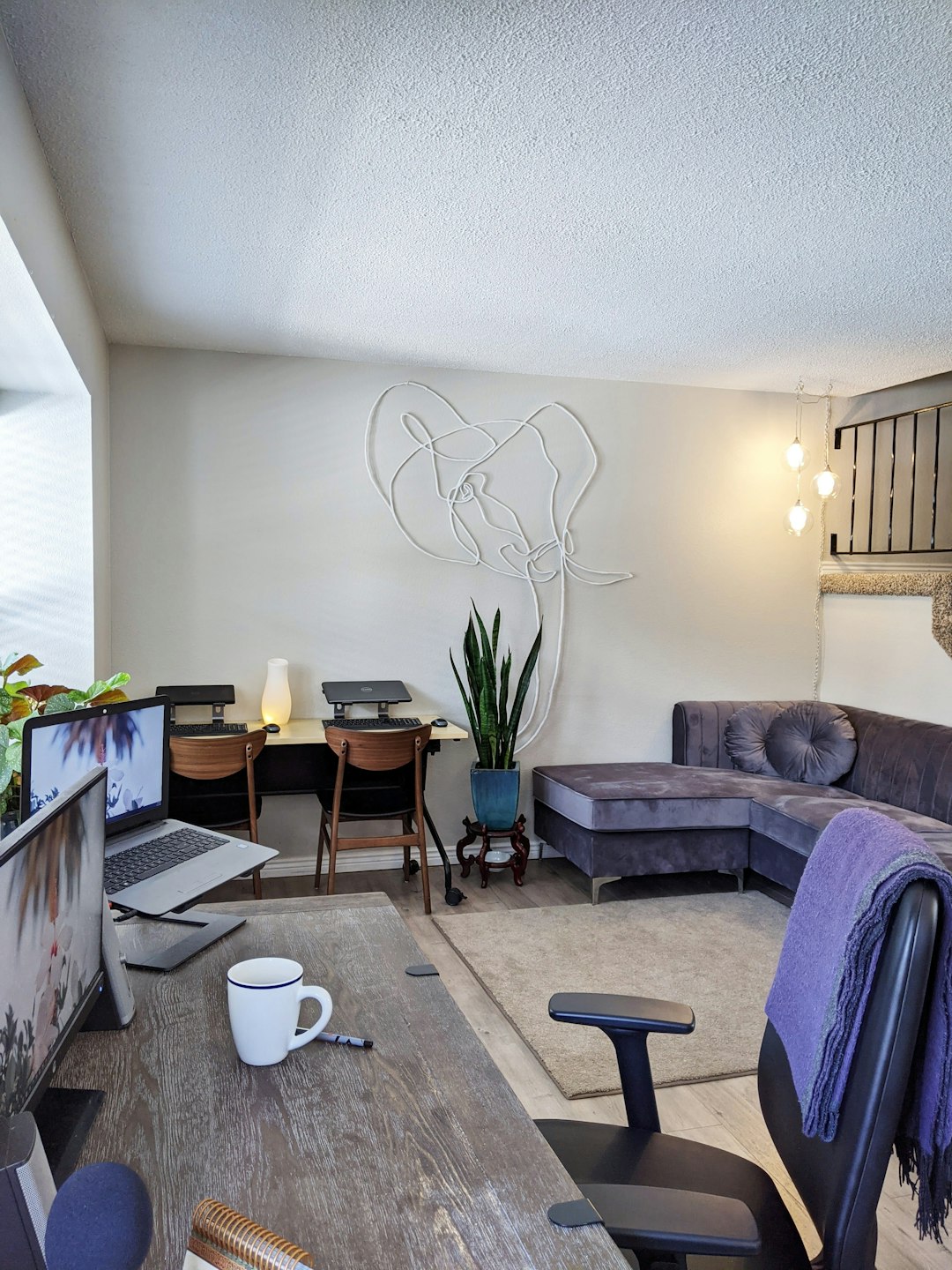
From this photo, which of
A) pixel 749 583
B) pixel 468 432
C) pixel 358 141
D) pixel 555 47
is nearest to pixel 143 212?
pixel 358 141

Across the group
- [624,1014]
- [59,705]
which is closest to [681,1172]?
[624,1014]

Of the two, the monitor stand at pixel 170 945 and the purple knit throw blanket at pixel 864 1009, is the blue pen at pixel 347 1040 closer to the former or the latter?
the monitor stand at pixel 170 945

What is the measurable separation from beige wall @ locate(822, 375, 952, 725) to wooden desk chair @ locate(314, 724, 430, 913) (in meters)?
2.55

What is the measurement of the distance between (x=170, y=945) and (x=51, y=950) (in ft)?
2.10

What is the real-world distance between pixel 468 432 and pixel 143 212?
2.25m

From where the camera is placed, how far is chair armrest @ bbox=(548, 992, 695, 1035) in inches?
59.0

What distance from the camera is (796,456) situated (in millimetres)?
5027

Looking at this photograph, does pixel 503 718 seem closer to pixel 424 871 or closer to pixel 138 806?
pixel 424 871

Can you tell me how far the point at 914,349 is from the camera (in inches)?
169

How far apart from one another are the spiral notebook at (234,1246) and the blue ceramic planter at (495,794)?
3.99 metres

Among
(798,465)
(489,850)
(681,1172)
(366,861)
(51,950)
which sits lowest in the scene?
(366,861)

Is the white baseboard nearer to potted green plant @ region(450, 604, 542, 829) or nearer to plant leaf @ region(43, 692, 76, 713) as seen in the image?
potted green plant @ region(450, 604, 542, 829)

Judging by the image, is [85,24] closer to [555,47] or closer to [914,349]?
[555,47]

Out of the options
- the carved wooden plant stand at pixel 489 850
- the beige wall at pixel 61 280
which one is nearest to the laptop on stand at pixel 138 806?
the beige wall at pixel 61 280
